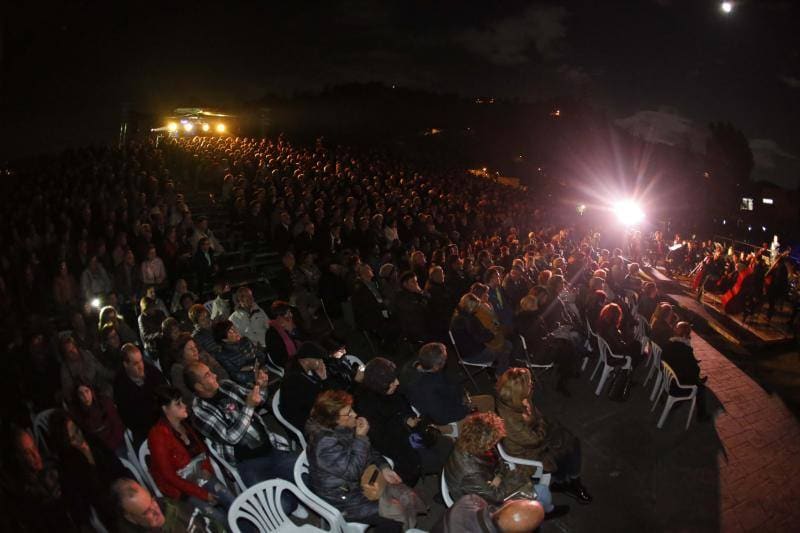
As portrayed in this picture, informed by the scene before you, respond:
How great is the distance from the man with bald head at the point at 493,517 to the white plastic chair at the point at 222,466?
66.9 inches

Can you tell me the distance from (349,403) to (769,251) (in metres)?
16.7

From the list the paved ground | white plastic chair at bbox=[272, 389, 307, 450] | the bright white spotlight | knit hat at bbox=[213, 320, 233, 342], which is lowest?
the paved ground

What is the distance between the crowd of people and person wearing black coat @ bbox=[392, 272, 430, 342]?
0.09 ft

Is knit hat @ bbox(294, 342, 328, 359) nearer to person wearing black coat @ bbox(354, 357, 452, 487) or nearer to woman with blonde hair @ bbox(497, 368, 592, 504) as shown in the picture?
person wearing black coat @ bbox(354, 357, 452, 487)

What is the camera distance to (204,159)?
14789mm

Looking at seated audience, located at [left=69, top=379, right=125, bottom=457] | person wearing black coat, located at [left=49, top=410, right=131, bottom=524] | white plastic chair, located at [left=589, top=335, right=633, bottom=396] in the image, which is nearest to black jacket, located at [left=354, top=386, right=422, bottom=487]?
person wearing black coat, located at [left=49, top=410, right=131, bottom=524]

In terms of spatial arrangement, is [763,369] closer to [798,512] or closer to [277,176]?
[798,512]

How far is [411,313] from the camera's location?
6117mm

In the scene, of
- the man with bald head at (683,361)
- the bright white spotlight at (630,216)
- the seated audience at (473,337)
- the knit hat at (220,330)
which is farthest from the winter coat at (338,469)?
the bright white spotlight at (630,216)

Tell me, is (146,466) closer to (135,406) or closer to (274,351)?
(135,406)

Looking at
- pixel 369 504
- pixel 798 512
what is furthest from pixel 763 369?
pixel 369 504

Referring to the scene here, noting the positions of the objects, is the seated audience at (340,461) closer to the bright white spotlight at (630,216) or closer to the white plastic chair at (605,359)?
the white plastic chair at (605,359)

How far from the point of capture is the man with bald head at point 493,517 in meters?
2.25

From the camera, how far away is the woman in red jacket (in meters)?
3.02
